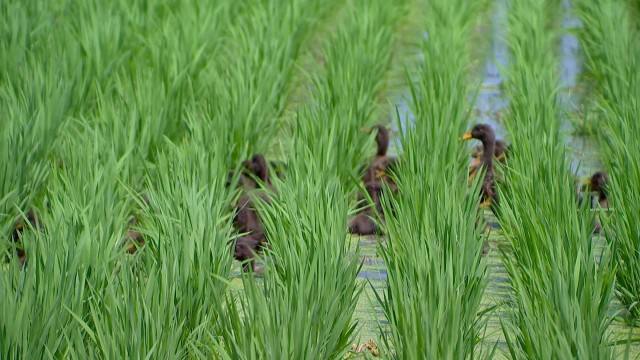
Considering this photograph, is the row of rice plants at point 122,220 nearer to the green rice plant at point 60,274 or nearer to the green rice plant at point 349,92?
the green rice plant at point 60,274

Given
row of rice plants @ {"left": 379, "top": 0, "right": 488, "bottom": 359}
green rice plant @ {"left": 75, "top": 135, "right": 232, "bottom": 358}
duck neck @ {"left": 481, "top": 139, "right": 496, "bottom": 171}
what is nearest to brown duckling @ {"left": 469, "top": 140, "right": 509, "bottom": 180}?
duck neck @ {"left": 481, "top": 139, "right": 496, "bottom": 171}

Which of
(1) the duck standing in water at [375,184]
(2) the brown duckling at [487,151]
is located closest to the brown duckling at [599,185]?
(2) the brown duckling at [487,151]

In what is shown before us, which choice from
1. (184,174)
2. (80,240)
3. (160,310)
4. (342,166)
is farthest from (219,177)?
(160,310)

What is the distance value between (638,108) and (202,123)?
1.73m

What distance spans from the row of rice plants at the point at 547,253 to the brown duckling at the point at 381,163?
1.79 ft

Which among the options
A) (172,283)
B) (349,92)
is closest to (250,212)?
(349,92)

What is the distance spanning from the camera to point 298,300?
3506mm

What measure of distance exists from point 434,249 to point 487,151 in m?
2.41

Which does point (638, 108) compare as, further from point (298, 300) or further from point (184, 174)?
point (298, 300)

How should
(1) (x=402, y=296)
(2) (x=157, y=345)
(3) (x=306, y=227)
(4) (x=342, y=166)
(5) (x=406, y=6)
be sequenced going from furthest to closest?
(5) (x=406, y=6)
(4) (x=342, y=166)
(3) (x=306, y=227)
(1) (x=402, y=296)
(2) (x=157, y=345)

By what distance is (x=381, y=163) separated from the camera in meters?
6.26

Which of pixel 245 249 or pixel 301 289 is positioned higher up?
pixel 301 289

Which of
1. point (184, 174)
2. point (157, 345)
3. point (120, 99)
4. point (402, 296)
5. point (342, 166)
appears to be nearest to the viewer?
point (157, 345)

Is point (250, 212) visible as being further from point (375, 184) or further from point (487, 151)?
point (487, 151)
